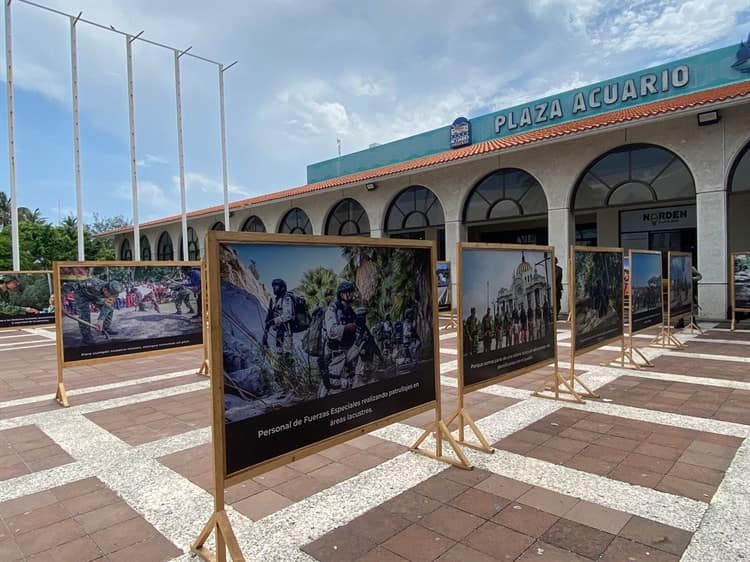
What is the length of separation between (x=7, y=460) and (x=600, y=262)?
7083 millimetres

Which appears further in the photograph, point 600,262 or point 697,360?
point 697,360

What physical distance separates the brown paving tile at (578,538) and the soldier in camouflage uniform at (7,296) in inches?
513

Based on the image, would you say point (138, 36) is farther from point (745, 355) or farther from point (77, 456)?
point (745, 355)

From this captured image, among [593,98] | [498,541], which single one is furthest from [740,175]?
[498,541]

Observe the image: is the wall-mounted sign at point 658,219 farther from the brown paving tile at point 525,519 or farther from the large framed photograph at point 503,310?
the brown paving tile at point 525,519

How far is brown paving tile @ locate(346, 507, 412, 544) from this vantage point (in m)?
2.99

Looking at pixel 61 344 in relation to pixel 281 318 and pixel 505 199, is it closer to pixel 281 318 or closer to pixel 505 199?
pixel 281 318

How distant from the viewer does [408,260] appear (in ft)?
13.1

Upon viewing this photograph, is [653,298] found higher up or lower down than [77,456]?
higher up

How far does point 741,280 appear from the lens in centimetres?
1098

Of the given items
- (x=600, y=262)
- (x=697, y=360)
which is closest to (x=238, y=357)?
(x=600, y=262)

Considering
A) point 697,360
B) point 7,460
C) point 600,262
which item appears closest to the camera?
point 7,460

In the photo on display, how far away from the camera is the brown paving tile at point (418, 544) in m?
2.77

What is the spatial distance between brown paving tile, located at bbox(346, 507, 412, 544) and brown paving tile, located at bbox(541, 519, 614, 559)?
0.89 metres
